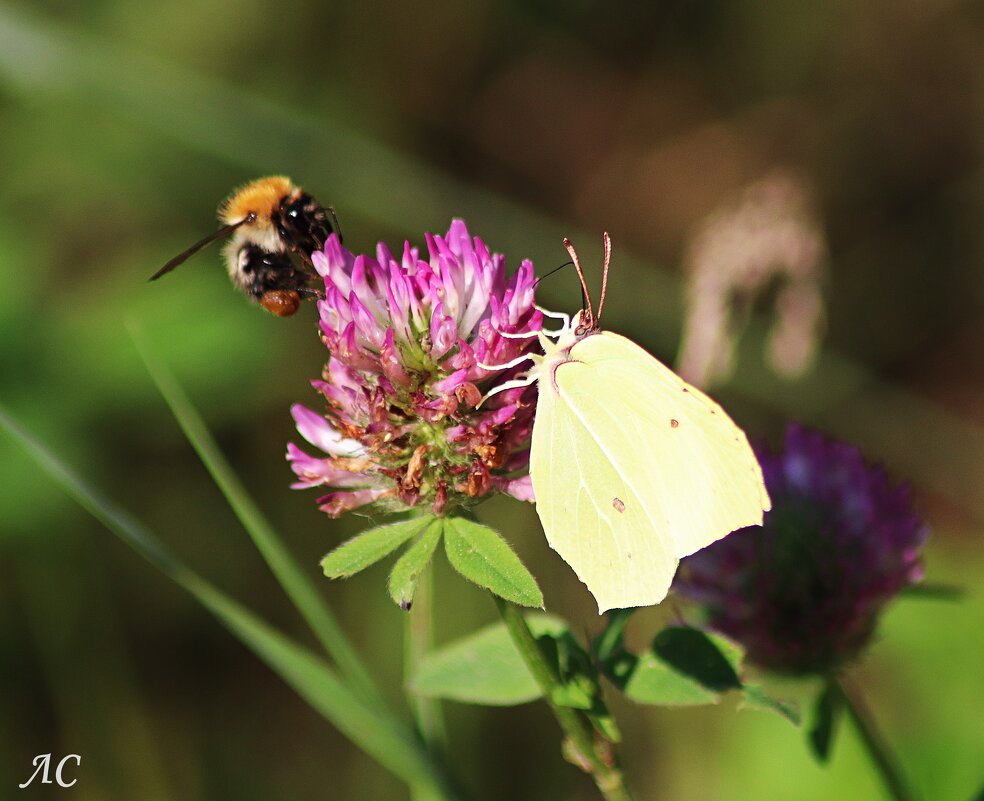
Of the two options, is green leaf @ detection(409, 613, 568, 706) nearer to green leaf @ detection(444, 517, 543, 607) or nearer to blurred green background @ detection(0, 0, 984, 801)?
green leaf @ detection(444, 517, 543, 607)

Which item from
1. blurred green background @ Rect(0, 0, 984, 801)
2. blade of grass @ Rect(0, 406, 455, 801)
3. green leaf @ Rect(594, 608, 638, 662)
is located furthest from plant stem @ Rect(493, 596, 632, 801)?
blurred green background @ Rect(0, 0, 984, 801)

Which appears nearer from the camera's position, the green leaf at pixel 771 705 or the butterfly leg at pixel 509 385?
the green leaf at pixel 771 705

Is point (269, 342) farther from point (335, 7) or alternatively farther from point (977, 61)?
point (977, 61)

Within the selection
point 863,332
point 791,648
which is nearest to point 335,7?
point 863,332

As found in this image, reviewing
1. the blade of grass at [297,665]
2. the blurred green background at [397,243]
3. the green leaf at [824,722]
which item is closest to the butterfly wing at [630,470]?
the blade of grass at [297,665]

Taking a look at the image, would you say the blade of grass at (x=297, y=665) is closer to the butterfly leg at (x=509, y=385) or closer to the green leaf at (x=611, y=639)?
the green leaf at (x=611, y=639)

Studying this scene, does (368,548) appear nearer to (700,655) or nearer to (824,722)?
(700,655)

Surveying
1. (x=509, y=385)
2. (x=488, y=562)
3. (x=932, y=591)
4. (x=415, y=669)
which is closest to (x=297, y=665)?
(x=415, y=669)
